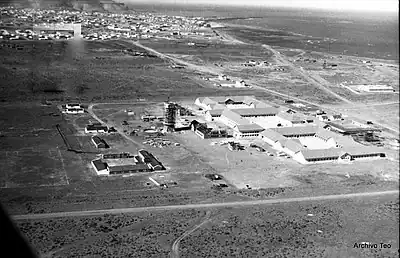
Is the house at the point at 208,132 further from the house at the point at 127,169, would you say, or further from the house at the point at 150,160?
the house at the point at 127,169

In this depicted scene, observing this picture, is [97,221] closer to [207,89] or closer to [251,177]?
[251,177]

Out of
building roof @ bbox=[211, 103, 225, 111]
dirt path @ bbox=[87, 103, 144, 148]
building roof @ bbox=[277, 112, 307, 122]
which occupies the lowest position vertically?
dirt path @ bbox=[87, 103, 144, 148]

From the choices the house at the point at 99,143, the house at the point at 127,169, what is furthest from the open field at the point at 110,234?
the house at the point at 99,143

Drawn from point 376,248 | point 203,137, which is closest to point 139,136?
point 203,137

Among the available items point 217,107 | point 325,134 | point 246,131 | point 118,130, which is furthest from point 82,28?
point 325,134

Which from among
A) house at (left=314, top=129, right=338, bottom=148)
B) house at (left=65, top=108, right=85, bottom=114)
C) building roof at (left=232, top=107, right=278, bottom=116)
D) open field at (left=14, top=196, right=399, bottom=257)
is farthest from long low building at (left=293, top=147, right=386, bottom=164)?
house at (left=65, top=108, right=85, bottom=114)

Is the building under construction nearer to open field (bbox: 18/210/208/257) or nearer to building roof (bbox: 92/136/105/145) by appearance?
building roof (bbox: 92/136/105/145)
